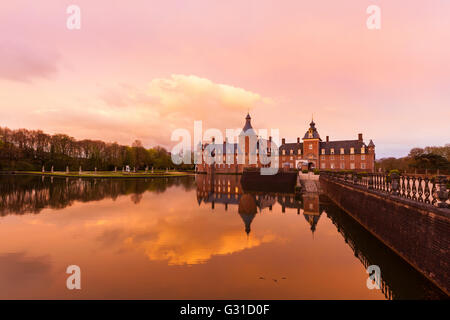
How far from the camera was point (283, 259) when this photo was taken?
30.6ft

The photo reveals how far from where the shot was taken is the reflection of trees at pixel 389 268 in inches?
264

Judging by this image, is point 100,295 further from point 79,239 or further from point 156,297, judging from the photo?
point 79,239

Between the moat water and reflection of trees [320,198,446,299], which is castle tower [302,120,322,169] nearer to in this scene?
the moat water

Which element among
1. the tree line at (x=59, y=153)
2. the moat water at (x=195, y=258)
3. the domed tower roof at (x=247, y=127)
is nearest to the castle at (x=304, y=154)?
the domed tower roof at (x=247, y=127)

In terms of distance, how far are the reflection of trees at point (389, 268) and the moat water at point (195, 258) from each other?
31 millimetres

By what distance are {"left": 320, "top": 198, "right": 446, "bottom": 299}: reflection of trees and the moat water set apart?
0.10 ft

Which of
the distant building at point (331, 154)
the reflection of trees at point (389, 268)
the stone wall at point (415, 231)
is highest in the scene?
the distant building at point (331, 154)

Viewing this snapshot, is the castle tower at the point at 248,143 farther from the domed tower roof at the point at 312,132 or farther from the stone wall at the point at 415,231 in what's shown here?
the stone wall at the point at 415,231

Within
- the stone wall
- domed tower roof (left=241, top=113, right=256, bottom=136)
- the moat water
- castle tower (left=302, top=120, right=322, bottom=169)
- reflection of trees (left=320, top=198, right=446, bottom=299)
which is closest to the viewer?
the stone wall

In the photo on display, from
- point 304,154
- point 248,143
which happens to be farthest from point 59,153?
point 304,154

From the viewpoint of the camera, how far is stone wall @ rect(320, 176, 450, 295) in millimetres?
6500

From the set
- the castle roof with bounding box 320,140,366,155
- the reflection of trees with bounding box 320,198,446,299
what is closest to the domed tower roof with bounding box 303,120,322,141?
the castle roof with bounding box 320,140,366,155
